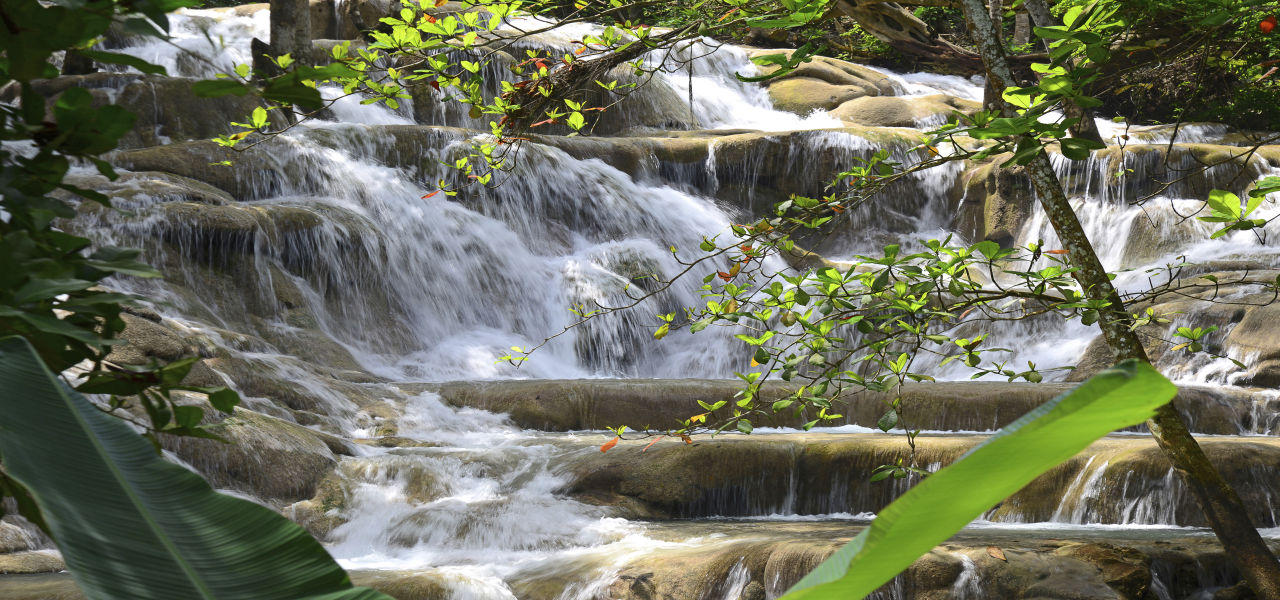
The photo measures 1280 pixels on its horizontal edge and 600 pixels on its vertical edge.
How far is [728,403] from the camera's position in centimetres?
798

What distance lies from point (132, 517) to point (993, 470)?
0.52 m

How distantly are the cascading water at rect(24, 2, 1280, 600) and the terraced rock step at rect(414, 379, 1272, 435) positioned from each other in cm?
24

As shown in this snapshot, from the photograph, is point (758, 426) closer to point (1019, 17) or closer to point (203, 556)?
point (203, 556)

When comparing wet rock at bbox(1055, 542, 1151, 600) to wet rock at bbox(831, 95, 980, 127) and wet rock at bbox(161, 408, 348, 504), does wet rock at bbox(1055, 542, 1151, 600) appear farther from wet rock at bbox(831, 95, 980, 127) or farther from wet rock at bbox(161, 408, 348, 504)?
wet rock at bbox(831, 95, 980, 127)

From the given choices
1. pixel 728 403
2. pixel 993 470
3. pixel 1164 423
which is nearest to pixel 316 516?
pixel 728 403

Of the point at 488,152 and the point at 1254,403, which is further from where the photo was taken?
the point at 1254,403

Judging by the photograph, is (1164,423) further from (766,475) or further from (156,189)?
(156,189)

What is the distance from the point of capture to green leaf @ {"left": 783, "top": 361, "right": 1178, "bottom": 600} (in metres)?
0.45

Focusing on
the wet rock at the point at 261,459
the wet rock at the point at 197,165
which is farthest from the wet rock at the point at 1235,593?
the wet rock at the point at 197,165

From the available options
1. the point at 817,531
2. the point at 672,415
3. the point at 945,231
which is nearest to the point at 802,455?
the point at 817,531

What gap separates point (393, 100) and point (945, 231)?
1395 centimetres

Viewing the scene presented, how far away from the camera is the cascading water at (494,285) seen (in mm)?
6074

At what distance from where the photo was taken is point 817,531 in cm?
575

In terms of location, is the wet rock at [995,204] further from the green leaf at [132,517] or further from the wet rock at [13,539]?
the green leaf at [132,517]
